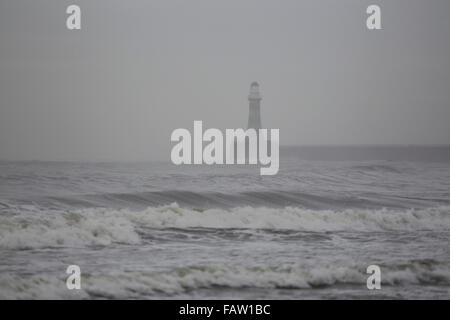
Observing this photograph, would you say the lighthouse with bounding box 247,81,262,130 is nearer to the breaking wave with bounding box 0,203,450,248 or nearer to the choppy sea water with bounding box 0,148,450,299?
the choppy sea water with bounding box 0,148,450,299

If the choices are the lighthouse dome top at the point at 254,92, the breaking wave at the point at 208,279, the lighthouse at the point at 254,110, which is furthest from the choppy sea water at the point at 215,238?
the lighthouse dome top at the point at 254,92

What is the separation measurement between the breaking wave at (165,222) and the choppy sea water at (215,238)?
0.02 m

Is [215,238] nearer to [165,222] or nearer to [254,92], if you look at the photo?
[165,222]

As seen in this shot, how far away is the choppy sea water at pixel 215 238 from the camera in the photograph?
6.40m

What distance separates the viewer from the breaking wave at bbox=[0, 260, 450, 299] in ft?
20.0

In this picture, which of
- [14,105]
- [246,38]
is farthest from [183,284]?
[246,38]

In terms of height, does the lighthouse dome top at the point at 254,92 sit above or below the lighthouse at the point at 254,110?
above

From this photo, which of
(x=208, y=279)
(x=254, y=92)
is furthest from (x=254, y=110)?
(x=208, y=279)

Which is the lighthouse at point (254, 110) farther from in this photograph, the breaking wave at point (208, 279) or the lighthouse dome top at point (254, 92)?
the breaking wave at point (208, 279)

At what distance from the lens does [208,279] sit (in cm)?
657

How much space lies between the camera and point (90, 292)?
612 centimetres

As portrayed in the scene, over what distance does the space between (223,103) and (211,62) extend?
238cm

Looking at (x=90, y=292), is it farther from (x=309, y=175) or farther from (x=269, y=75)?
(x=269, y=75)

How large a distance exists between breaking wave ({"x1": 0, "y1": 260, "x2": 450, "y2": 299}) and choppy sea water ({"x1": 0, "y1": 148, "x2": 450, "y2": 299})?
0.04 feet
